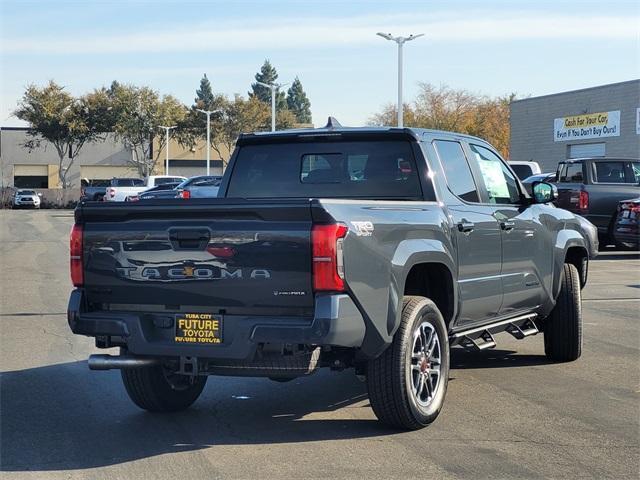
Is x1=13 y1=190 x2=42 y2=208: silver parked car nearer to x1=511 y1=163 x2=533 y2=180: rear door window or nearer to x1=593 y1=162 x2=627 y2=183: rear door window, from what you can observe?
x1=511 y1=163 x2=533 y2=180: rear door window

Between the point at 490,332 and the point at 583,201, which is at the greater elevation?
the point at 583,201

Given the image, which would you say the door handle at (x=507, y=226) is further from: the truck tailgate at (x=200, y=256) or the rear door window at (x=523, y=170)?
the rear door window at (x=523, y=170)

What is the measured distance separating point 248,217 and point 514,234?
296 centimetres

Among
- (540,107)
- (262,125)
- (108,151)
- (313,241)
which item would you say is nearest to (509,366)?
(313,241)

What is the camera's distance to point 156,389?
21.8ft

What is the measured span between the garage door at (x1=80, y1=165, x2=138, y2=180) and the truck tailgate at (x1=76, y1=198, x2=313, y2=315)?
81851 millimetres

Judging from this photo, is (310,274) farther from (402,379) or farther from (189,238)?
(402,379)

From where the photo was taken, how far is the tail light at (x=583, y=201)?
1983cm

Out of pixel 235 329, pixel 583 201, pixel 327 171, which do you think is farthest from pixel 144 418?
pixel 583 201

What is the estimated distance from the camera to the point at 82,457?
Answer: 5.61 metres

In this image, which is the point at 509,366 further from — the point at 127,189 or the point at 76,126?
the point at 76,126

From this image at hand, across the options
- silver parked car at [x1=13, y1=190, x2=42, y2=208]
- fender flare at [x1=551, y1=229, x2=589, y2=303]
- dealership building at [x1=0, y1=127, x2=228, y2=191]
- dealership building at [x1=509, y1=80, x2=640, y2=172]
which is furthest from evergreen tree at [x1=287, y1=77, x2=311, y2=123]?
fender flare at [x1=551, y1=229, x2=589, y2=303]

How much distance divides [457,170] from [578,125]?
39327 mm

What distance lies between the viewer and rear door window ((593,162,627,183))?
67.0ft
